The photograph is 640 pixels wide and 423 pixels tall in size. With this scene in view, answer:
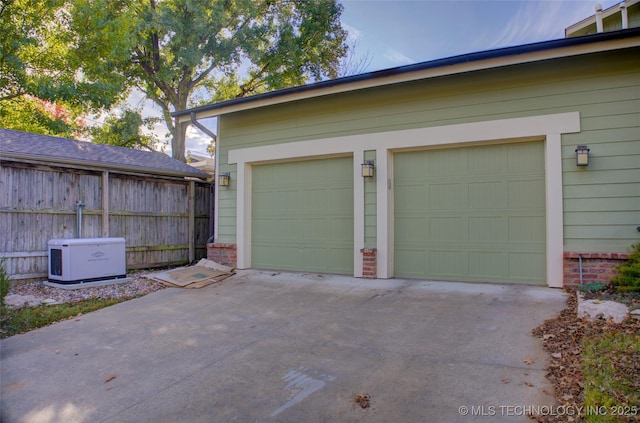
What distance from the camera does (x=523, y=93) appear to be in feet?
18.5

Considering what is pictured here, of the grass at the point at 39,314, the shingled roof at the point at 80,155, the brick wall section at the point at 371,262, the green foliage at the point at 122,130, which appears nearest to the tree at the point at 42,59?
the shingled roof at the point at 80,155

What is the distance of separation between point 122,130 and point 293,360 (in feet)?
49.0

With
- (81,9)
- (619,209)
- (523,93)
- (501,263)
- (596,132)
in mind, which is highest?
(81,9)

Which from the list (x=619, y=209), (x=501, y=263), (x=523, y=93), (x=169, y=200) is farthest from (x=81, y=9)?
(x=619, y=209)

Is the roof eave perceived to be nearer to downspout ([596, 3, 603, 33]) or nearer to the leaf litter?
the leaf litter

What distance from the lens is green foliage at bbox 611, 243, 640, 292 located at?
4457 mm

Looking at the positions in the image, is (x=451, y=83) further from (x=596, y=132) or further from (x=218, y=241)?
(x=218, y=241)

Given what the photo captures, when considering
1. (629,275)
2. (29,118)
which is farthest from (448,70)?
(29,118)

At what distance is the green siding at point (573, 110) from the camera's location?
5.12 m

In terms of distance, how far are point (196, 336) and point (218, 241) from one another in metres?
4.06

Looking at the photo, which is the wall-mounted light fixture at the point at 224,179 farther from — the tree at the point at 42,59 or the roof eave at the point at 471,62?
the tree at the point at 42,59

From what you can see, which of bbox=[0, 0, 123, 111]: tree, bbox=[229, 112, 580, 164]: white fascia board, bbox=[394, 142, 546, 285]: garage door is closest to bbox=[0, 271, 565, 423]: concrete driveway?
bbox=[394, 142, 546, 285]: garage door

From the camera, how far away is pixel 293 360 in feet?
11.3

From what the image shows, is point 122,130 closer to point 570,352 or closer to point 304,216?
point 304,216
